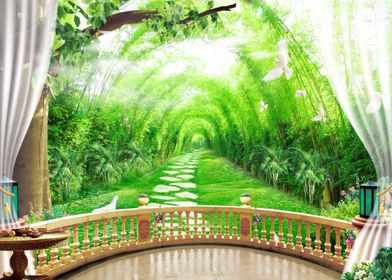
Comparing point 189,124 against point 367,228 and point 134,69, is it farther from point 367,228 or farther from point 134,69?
point 367,228

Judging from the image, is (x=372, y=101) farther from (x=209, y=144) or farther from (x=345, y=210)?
(x=209, y=144)

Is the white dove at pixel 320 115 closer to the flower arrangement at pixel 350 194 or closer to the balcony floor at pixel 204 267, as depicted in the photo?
the flower arrangement at pixel 350 194

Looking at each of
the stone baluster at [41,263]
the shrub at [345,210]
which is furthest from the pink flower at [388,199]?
the stone baluster at [41,263]

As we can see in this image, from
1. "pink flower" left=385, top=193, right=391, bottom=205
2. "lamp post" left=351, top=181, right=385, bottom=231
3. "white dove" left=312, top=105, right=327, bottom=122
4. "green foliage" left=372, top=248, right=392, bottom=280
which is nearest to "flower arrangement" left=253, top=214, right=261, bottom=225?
"white dove" left=312, top=105, right=327, bottom=122

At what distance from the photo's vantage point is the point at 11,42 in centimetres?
328

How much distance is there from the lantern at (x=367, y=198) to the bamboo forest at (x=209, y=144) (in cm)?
1

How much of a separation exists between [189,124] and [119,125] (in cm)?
482

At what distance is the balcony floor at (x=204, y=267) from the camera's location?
441cm

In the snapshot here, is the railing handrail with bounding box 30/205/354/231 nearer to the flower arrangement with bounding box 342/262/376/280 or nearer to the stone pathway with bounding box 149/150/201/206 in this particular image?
the flower arrangement with bounding box 342/262/376/280

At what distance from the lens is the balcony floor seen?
4.41 metres

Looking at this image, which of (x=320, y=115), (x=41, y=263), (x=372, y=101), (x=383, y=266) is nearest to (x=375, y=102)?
(x=372, y=101)

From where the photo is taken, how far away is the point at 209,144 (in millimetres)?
11031

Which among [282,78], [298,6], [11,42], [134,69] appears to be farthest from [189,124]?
[11,42]

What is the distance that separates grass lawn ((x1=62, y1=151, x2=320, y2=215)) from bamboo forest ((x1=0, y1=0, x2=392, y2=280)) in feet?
0.10
